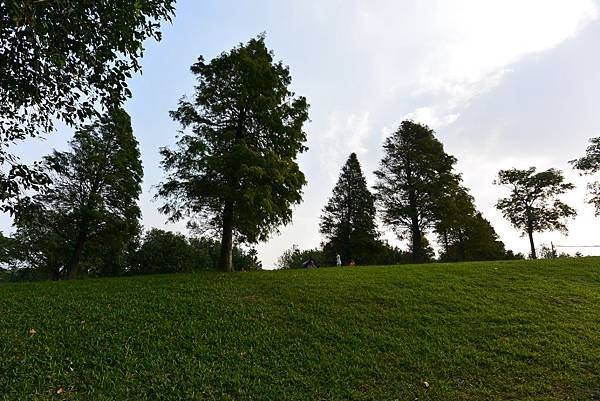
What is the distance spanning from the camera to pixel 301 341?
8211 mm

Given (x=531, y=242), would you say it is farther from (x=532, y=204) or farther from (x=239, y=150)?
(x=239, y=150)

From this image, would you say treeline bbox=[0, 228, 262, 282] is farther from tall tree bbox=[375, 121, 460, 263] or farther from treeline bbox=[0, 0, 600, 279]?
tall tree bbox=[375, 121, 460, 263]

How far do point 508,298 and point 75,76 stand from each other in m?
11.8

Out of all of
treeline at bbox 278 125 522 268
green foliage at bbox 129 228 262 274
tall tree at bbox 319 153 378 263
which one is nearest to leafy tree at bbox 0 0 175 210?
treeline at bbox 278 125 522 268

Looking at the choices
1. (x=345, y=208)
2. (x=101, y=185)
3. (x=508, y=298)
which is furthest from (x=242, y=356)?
(x=345, y=208)

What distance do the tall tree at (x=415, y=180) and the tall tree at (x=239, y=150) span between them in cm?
1299

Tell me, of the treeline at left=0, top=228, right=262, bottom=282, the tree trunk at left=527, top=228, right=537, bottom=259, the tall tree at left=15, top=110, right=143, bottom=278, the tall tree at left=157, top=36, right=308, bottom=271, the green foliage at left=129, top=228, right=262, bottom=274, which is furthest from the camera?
the green foliage at left=129, top=228, right=262, bottom=274

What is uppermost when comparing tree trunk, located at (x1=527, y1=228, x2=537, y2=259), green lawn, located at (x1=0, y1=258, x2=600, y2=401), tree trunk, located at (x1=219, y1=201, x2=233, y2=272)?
tree trunk, located at (x1=527, y1=228, x2=537, y2=259)

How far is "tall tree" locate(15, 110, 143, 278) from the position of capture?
69.8 ft

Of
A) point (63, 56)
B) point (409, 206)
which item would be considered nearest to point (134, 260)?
point (409, 206)

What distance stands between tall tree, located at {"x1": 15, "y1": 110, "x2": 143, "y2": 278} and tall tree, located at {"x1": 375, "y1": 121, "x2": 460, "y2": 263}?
1626 centimetres

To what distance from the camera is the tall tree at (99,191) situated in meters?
21.3

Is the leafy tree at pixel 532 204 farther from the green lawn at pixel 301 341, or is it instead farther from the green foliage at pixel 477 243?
the green lawn at pixel 301 341

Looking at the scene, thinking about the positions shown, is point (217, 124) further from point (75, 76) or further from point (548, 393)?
point (548, 393)
